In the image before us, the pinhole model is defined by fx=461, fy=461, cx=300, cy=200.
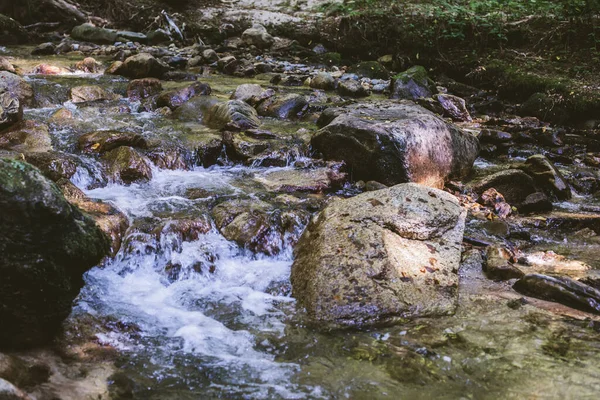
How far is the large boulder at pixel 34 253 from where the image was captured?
246cm

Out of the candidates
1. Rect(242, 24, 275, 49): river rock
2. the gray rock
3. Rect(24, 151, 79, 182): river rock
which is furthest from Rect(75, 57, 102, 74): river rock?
Rect(242, 24, 275, 49): river rock

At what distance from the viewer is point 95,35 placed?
14469mm

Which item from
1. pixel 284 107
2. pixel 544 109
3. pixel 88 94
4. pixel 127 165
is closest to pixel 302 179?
pixel 127 165

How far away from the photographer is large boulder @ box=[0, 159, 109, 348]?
8.05 feet

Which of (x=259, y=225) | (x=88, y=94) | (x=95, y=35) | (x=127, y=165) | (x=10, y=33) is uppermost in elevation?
(x=95, y=35)

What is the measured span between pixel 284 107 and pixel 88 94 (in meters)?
3.59

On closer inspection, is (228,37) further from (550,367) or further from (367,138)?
(550,367)

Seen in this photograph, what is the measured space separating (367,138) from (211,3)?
15279mm

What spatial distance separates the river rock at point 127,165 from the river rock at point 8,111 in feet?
5.09

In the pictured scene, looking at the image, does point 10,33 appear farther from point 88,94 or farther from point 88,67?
point 88,94

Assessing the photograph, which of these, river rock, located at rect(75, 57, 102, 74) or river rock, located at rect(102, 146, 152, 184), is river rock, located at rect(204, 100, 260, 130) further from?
river rock, located at rect(75, 57, 102, 74)

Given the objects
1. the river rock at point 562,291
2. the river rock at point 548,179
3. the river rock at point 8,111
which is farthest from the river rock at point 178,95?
the river rock at point 562,291

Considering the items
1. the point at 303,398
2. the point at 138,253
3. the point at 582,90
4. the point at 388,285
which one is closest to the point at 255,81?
the point at 582,90

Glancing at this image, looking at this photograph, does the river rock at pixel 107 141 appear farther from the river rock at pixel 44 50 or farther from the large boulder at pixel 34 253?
the river rock at pixel 44 50
